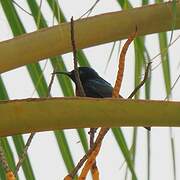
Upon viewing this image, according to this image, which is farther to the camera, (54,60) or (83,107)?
(54,60)

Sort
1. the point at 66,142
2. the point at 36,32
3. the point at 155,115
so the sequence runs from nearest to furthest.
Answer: the point at 155,115 → the point at 36,32 → the point at 66,142

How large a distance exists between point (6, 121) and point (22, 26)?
12.2 inches

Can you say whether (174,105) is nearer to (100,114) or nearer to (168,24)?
(100,114)

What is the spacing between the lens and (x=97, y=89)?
3.07m

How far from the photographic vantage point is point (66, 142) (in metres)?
1.17

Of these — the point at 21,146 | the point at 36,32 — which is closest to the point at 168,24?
the point at 36,32

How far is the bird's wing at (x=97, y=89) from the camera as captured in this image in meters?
3.02

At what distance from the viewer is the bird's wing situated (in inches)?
119

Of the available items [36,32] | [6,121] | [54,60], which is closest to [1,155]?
[6,121]

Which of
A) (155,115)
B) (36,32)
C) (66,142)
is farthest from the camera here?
(66,142)


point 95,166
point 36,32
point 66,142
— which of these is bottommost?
point 95,166

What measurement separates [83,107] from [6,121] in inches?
4.4

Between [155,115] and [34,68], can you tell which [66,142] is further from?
[155,115]

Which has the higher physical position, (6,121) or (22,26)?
(22,26)
